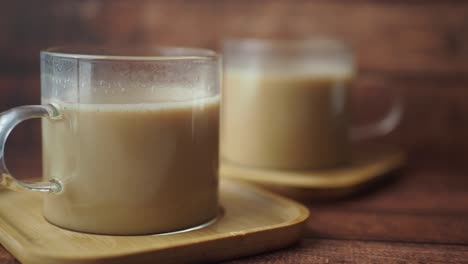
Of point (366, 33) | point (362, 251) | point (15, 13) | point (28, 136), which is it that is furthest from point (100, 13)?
point (362, 251)

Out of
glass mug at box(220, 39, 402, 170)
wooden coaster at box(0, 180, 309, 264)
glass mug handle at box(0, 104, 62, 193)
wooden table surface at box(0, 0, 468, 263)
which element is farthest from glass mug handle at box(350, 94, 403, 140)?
glass mug handle at box(0, 104, 62, 193)

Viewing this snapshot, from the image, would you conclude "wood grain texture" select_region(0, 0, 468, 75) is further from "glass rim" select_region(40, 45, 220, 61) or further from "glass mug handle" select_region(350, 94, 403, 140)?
"glass rim" select_region(40, 45, 220, 61)

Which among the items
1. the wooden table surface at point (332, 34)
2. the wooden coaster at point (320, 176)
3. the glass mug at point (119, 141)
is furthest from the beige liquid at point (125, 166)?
the wooden table surface at point (332, 34)

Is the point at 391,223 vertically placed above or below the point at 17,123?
below

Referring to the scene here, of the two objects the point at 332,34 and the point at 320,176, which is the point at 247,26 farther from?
the point at 320,176

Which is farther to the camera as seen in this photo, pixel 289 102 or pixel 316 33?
pixel 316 33

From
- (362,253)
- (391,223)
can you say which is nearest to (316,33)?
(391,223)

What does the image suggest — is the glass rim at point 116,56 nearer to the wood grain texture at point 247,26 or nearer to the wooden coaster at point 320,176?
the wooden coaster at point 320,176
